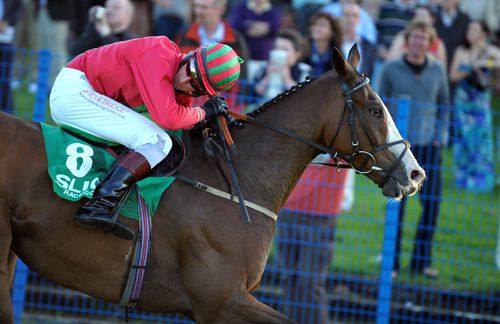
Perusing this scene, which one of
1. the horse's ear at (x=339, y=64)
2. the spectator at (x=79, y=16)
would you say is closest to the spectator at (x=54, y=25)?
the spectator at (x=79, y=16)

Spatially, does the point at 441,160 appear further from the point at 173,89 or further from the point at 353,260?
the point at 173,89

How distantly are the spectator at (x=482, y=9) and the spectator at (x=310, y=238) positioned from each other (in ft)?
19.9

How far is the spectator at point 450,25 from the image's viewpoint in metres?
12.1

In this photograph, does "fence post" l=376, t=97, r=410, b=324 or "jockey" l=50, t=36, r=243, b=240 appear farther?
"fence post" l=376, t=97, r=410, b=324

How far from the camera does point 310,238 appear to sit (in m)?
8.08

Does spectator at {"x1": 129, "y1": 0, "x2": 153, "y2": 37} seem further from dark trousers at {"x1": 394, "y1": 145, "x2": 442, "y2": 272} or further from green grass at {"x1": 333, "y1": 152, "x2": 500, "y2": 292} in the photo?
dark trousers at {"x1": 394, "y1": 145, "x2": 442, "y2": 272}

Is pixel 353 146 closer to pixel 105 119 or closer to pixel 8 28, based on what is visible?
pixel 105 119

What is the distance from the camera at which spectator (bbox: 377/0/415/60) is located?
12000 millimetres

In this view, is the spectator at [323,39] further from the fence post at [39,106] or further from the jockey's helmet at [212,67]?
the jockey's helmet at [212,67]

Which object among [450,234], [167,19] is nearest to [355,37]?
[167,19]

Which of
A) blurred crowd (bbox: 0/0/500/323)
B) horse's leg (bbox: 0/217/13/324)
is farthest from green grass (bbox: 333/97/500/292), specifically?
horse's leg (bbox: 0/217/13/324)

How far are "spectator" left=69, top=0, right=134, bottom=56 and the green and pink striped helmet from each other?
3.36 m

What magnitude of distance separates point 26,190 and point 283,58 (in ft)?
12.7

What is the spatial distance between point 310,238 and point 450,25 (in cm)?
531
